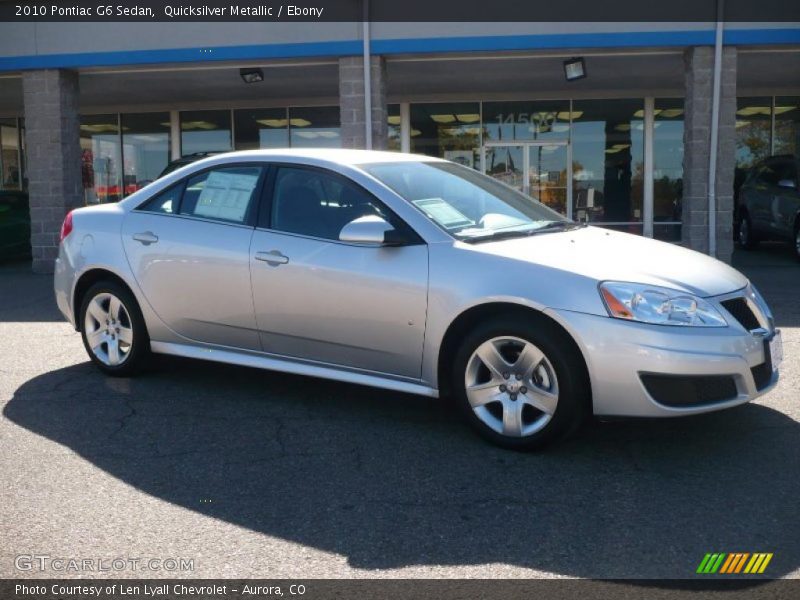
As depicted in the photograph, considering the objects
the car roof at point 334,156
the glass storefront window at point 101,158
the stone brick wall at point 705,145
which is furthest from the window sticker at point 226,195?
the glass storefront window at point 101,158

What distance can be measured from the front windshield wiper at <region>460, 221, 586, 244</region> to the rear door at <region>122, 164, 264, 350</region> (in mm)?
1426

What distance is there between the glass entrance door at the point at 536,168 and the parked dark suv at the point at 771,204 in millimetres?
3842

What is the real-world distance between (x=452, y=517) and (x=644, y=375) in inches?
47.0

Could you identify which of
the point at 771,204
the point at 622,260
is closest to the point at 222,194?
the point at 622,260

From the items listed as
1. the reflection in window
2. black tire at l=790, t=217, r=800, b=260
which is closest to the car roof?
black tire at l=790, t=217, r=800, b=260

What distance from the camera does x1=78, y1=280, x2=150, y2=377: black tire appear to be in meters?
6.14

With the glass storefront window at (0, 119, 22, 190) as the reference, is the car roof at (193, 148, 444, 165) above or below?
below

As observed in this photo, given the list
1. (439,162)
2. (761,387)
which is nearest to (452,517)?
(761,387)

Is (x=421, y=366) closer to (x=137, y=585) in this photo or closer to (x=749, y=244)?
(x=137, y=585)

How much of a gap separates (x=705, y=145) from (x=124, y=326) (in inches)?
363

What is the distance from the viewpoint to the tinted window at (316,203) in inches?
208

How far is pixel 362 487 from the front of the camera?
420cm

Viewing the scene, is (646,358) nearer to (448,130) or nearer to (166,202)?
(166,202)

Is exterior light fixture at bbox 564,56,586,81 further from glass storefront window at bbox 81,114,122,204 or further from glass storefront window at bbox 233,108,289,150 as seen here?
glass storefront window at bbox 81,114,122,204
